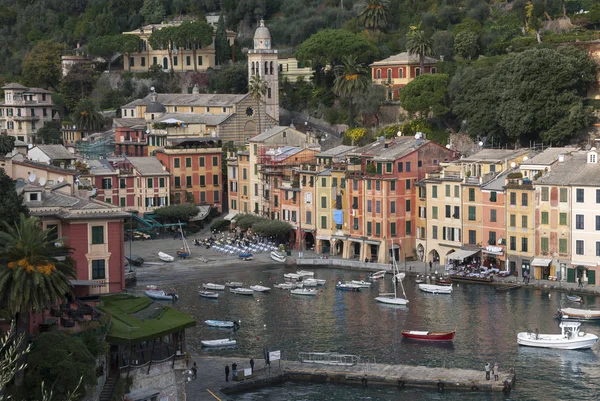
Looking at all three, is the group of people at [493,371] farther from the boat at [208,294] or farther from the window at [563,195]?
the window at [563,195]

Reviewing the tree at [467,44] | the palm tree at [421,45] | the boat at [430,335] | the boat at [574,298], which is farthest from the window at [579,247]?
the palm tree at [421,45]

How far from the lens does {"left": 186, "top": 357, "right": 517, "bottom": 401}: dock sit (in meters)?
66.7

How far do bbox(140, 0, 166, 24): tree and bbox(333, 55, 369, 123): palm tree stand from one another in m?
51.1

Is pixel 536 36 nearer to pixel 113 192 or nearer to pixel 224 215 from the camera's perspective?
pixel 224 215

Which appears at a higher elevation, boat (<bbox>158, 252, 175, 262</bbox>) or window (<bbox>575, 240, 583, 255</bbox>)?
window (<bbox>575, 240, 583, 255</bbox>)

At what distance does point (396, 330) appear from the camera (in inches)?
3201

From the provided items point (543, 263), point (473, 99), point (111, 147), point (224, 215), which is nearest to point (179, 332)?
point (543, 263)

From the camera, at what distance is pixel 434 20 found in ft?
475

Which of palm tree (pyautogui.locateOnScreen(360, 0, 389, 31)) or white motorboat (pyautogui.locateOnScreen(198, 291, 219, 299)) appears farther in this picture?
palm tree (pyautogui.locateOnScreen(360, 0, 389, 31))

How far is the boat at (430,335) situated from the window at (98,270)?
18.3 m

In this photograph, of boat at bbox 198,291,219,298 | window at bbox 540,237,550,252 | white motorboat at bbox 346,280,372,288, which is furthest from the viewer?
white motorboat at bbox 346,280,372,288

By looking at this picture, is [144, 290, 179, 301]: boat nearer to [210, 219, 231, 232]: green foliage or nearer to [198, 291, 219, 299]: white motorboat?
[198, 291, 219, 299]: white motorboat

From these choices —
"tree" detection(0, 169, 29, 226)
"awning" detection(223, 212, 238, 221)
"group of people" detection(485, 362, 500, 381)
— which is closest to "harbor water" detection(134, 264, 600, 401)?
"group of people" detection(485, 362, 500, 381)

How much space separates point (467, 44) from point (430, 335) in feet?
195
